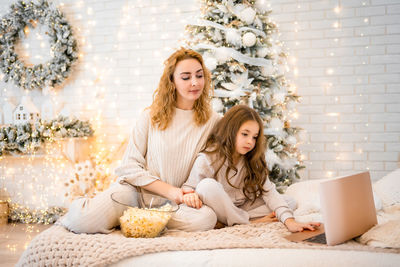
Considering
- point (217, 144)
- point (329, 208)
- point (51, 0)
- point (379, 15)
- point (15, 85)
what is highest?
point (51, 0)

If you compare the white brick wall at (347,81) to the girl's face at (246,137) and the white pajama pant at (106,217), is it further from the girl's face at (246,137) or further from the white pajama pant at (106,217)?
the white pajama pant at (106,217)

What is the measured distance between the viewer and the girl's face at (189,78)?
1.95 meters

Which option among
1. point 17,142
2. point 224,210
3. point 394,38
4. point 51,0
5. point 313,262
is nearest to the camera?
point 313,262

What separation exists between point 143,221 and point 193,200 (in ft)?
0.95

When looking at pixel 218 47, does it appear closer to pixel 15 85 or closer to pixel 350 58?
pixel 350 58

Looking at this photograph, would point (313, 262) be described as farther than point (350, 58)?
No

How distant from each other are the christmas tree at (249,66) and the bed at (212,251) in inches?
A: 41.1

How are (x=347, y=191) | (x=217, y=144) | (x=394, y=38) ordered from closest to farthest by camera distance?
(x=347, y=191) < (x=217, y=144) < (x=394, y=38)

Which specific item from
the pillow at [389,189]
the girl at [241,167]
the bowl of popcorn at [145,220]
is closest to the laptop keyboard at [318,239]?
the girl at [241,167]

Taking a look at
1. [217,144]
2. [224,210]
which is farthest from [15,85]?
[224,210]

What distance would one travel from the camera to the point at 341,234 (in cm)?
127

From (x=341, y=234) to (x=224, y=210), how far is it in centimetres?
58

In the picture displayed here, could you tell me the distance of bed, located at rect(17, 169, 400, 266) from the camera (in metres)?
1.16

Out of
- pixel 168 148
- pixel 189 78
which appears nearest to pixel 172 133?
pixel 168 148
